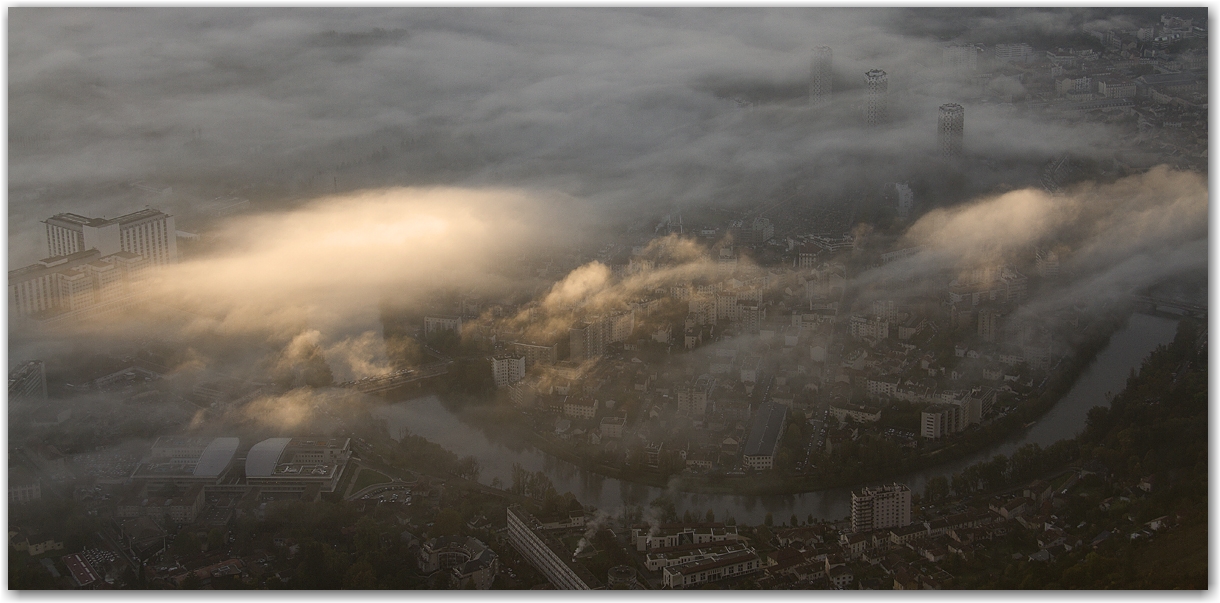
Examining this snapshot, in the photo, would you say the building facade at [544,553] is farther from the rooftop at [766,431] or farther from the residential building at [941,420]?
the residential building at [941,420]

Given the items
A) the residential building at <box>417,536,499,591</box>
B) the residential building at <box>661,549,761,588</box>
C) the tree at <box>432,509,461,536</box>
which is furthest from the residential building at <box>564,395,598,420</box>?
the residential building at <box>661,549,761,588</box>

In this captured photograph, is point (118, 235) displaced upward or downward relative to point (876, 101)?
downward

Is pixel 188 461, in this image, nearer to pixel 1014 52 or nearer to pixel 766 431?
pixel 766 431

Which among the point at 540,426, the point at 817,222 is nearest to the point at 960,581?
the point at 540,426

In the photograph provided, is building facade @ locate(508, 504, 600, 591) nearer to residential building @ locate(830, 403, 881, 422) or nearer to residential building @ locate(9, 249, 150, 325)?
residential building @ locate(830, 403, 881, 422)

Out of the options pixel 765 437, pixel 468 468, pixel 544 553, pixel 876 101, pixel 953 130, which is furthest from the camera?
pixel 953 130

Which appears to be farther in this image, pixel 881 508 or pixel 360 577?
pixel 881 508

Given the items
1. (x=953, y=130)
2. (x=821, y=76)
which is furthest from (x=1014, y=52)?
(x=821, y=76)
